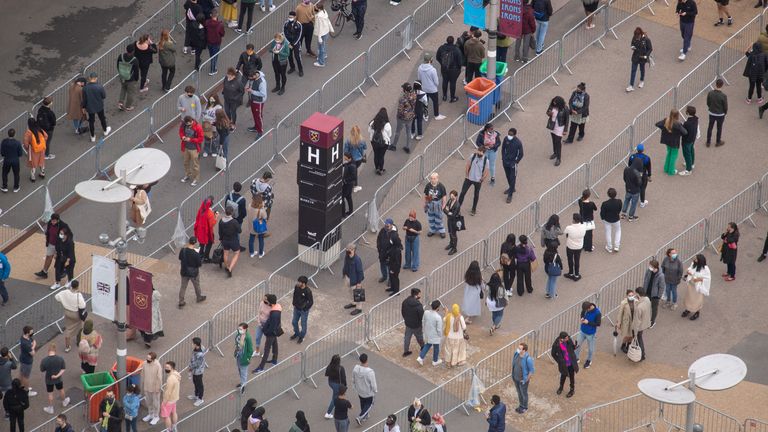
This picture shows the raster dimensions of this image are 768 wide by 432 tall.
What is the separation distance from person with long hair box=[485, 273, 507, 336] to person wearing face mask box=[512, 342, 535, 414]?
174 centimetres

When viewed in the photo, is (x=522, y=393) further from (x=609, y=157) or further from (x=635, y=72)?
(x=635, y=72)

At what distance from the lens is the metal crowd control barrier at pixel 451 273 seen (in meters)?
A: 41.1

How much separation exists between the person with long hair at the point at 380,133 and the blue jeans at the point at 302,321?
17.9ft

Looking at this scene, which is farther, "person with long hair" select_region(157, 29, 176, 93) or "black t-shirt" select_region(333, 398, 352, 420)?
"person with long hair" select_region(157, 29, 176, 93)

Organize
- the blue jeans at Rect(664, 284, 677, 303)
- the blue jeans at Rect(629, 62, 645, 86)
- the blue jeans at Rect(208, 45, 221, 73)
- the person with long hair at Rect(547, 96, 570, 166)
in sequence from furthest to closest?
the blue jeans at Rect(208, 45, 221, 73), the blue jeans at Rect(629, 62, 645, 86), the person with long hair at Rect(547, 96, 570, 166), the blue jeans at Rect(664, 284, 677, 303)

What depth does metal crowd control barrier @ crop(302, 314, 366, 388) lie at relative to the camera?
39.1m

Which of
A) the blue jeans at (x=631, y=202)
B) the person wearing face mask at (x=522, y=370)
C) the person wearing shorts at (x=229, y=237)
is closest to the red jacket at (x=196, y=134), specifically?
the person wearing shorts at (x=229, y=237)

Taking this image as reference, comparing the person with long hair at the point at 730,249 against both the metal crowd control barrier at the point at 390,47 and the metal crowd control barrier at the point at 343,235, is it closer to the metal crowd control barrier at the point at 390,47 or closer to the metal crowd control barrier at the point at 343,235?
the metal crowd control barrier at the point at 343,235

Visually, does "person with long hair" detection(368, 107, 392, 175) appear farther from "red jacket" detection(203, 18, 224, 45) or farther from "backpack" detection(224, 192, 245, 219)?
"red jacket" detection(203, 18, 224, 45)

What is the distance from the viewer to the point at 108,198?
35.1 meters

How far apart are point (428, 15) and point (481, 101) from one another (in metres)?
4.41

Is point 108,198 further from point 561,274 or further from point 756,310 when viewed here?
point 756,310

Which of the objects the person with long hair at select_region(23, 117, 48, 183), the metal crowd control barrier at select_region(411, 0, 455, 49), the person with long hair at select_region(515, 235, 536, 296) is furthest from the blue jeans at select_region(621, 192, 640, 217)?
the person with long hair at select_region(23, 117, 48, 183)

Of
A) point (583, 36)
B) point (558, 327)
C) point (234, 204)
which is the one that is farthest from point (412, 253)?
point (583, 36)
